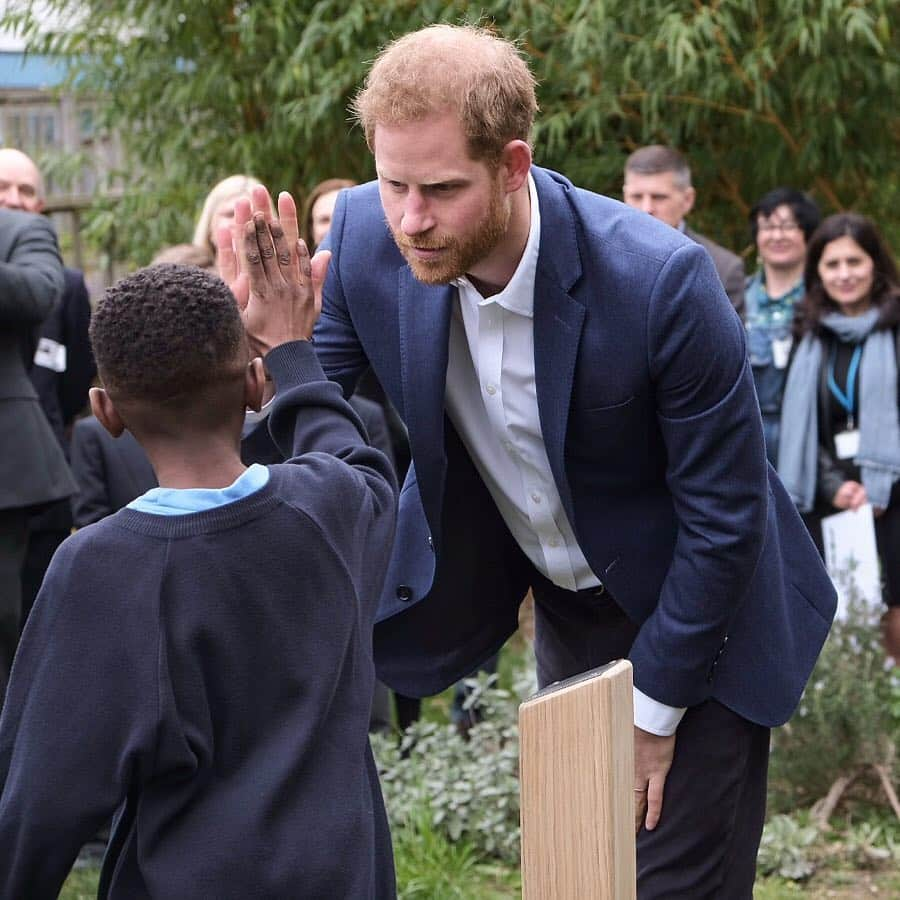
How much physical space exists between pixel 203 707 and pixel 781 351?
4.05m

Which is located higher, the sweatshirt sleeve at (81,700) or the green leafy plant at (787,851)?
the sweatshirt sleeve at (81,700)

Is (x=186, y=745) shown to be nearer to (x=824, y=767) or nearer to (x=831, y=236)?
(x=824, y=767)

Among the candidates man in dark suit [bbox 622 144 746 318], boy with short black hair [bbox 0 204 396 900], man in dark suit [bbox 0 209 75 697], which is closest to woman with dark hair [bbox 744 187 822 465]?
man in dark suit [bbox 622 144 746 318]

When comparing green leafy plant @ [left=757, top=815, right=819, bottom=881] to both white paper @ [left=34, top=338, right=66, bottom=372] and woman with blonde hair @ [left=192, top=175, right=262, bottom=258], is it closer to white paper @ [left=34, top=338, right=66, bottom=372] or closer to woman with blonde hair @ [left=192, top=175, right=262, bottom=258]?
woman with blonde hair @ [left=192, top=175, right=262, bottom=258]

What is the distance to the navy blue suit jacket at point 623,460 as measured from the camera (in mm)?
2512

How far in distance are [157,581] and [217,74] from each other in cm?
531

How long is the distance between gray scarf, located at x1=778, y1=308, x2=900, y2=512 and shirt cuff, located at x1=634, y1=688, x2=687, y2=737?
2.99 metres

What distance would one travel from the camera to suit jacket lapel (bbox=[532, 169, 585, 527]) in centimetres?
254

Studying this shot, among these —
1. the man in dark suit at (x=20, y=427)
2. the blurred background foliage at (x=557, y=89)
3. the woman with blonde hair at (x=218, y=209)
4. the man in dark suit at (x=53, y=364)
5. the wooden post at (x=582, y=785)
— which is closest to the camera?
the wooden post at (x=582, y=785)

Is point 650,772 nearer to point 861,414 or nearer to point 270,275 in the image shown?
point 270,275

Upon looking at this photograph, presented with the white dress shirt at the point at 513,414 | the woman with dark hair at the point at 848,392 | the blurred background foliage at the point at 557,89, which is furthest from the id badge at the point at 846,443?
the white dress shirt at the point at 513,414

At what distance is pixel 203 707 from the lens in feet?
6.64

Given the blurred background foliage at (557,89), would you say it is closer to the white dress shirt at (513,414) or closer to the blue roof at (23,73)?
the blue roof at (23,73)

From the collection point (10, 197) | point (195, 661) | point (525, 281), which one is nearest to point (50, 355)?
point (10, 197)
